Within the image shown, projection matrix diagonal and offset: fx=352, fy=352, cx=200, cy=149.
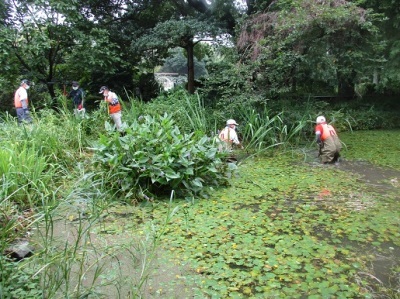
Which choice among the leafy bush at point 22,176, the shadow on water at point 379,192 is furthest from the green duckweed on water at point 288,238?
the leafy bush at point 22,176

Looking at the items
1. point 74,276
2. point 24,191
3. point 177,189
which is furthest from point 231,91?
point 74,276

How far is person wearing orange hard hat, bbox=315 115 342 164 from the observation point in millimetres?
6223

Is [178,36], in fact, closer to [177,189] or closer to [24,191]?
[177,189]

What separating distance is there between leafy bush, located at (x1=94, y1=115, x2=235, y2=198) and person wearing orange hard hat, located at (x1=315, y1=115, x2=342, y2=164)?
248 cm

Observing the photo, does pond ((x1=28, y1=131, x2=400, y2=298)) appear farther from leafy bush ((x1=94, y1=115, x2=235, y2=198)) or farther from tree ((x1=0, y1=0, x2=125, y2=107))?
tree ((x1=0, y1=0, x2=125, y2=107))

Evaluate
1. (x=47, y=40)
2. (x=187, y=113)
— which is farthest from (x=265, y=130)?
(x=47, y=40)

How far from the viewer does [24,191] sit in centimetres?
371

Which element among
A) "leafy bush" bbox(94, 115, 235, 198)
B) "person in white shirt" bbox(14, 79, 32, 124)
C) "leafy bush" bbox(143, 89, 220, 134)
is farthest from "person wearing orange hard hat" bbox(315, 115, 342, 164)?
"person in white shirt" bbox(14, 79, 32, 124)

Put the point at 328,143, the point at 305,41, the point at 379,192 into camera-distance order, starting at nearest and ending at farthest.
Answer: the point at 379,192 → the point at 328,143 → the point at 305,41

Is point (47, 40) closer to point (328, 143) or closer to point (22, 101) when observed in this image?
point (22, 101)

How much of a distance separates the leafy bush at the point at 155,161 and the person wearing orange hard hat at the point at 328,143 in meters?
2.48

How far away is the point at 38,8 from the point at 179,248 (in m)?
7.94

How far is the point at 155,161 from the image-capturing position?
4.30 meters

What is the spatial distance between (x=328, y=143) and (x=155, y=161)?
343cm
